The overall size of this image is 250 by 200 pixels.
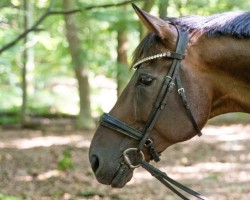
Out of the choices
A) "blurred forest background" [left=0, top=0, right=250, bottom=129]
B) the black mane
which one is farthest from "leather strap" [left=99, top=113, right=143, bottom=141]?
"blurred forest background" [left=0, top=0, right=250, bottom=129]

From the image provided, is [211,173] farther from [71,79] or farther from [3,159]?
[71,79]

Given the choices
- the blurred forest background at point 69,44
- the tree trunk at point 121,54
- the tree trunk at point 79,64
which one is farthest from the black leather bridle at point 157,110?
the tree trunk at point 121,54

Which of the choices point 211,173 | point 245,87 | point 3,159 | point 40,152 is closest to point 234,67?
point 245,87

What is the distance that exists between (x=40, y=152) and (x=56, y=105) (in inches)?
336

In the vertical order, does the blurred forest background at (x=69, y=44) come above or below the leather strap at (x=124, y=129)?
below

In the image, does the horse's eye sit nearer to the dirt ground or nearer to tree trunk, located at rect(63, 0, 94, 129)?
the dirt ground

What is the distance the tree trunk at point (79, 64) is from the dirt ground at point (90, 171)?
0.89m

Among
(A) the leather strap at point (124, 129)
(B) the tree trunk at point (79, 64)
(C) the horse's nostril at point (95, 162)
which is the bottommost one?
(B) the tree trunk at point (79, 64)

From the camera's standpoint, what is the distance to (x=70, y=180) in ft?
24.9

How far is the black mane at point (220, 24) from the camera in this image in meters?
3.06

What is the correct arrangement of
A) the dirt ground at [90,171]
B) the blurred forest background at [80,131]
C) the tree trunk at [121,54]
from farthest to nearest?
the tree trunk at [121,54]
the blurred forest background at [80,131]
the dirt ground at [90,171]

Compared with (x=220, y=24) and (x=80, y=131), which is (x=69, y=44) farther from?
(x=220, y=24)

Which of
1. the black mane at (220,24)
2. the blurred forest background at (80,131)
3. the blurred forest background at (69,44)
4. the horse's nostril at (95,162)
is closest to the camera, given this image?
the black mane at (220,24)

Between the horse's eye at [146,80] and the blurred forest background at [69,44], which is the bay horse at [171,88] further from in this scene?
the blurred forest background at [69,44]
